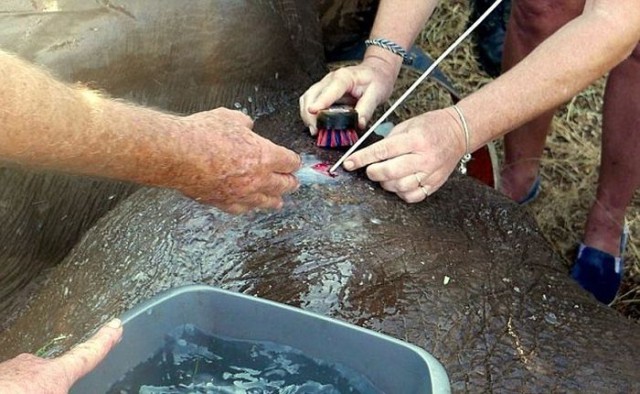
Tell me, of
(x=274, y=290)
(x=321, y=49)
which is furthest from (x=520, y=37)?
(x=274, y=290)

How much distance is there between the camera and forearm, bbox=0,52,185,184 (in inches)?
48.2

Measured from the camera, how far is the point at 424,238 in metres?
1.79

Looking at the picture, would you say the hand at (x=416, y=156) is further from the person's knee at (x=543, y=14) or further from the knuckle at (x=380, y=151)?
the person's knee at (x=543, y=14)

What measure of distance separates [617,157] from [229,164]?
1.46 m

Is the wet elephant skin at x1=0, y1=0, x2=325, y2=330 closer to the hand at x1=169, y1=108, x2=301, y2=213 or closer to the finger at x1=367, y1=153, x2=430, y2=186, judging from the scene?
the hand at x1=169, y1=108, x2=301, y2=213

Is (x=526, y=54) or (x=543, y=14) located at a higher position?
(x=543, y=14)

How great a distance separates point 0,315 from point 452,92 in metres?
1.49

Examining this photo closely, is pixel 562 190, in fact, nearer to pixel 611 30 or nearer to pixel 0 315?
pixel 611 30

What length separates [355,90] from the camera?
2.05m

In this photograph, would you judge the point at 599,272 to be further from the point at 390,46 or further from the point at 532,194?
the point at 390,46

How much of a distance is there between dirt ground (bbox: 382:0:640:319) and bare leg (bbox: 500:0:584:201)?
154 millimetres

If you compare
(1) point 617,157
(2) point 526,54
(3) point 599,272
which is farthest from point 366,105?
(3) point 599,272

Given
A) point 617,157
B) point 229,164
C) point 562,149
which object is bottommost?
point 562,149

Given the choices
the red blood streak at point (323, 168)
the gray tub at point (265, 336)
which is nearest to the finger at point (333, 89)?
the red blood streak at point (323, 168)
